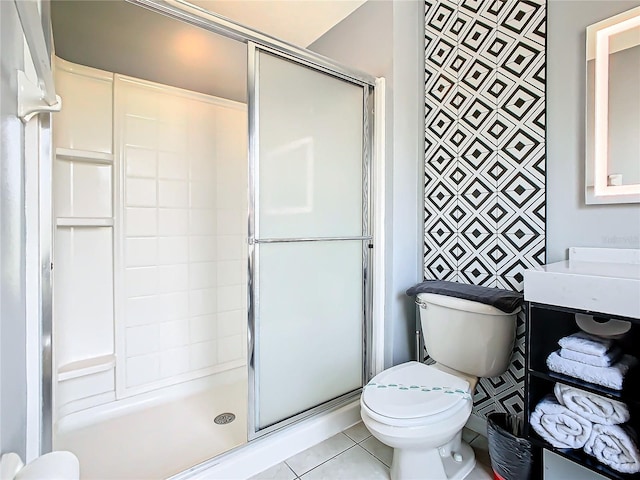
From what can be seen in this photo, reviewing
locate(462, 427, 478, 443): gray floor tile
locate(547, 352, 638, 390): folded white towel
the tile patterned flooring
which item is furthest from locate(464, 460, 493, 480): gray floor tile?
locate(547, 352, 638, 390): folded white towel

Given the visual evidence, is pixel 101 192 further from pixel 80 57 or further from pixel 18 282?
pixel 18 282

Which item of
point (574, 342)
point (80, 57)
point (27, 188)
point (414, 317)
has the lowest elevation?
point (414, 317)

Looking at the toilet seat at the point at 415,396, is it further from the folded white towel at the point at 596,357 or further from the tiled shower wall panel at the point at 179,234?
the tiled shower wall panel at the point at 179,234

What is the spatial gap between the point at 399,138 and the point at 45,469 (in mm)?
1944

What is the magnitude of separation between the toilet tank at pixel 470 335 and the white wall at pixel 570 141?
0.37 metres

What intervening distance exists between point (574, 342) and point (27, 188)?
1780 mm

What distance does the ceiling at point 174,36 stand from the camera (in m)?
1.63

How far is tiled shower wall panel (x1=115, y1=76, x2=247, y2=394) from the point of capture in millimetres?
2211

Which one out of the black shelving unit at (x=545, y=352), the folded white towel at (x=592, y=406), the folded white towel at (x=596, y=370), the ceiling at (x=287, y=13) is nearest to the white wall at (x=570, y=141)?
the black shelving unit at (x=545, y=352)

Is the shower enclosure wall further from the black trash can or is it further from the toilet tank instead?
the black trash can

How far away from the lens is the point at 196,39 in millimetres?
1847

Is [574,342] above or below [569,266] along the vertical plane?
below

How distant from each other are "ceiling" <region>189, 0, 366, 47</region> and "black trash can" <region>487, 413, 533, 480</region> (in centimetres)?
228

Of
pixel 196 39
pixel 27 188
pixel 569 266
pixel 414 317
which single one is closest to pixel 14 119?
pixel 27 188
